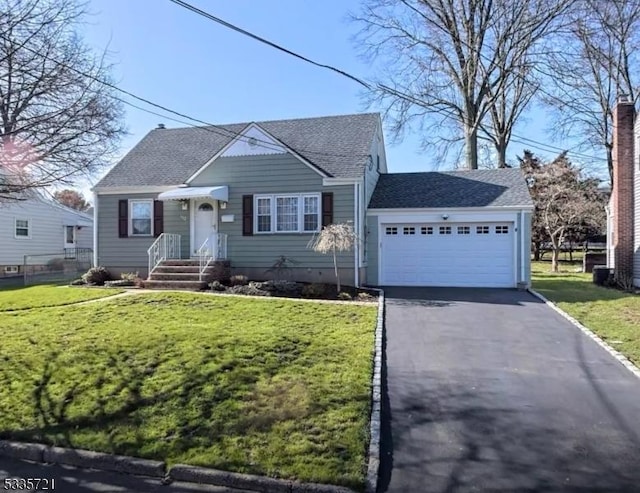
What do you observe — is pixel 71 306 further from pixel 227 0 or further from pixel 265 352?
pixel 227 0

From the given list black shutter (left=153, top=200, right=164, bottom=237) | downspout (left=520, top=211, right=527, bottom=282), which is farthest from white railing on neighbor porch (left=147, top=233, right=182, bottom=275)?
downspout (left=520, top=211, right=527, bottom=282)

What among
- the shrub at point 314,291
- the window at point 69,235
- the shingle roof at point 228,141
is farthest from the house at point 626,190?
the window at point 69,235

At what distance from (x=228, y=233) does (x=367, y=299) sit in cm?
590

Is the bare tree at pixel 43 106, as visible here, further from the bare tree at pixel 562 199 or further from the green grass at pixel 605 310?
the bare tree at pixel 562 199

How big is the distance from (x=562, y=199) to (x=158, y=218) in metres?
21.9

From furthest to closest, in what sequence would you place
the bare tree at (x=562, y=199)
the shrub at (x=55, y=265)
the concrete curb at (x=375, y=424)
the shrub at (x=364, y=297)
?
the bare tree at (x=562, y=199), the shrub at (x=55, y=265), the shrub at (x=364, y=297), the concrete curb at (x=375, y=424)

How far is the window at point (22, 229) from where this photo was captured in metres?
24.4

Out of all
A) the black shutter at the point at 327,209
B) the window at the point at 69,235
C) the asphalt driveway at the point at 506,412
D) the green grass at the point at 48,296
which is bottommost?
the asphalt driveway at the point at 506,412

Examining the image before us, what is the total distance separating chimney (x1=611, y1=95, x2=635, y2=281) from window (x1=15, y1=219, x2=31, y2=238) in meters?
27.2

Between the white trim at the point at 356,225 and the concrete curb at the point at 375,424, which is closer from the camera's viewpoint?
the concrete curb at the point at 375,424

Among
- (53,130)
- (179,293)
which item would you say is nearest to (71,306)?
(179,293)

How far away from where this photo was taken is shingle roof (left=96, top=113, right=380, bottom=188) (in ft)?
53.1

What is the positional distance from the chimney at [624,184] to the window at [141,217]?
16789 mm

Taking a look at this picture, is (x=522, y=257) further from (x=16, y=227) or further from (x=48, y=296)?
(x=16, y=227)
